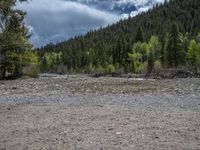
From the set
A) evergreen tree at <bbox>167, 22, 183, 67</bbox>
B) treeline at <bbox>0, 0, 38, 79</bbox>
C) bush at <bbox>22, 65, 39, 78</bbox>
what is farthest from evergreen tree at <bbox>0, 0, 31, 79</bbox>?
evergreen tree at <bbox>167, 22, 183, 67</bbox>

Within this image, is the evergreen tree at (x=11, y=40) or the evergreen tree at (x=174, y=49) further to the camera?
the evergreen tree at (x=174, y=49)

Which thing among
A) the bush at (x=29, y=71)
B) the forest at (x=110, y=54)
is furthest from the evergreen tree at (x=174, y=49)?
the bush at (x=29, y=71)

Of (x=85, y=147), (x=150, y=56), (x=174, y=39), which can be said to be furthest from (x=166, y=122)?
(x=150, y=56)

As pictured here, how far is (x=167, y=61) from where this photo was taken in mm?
113812

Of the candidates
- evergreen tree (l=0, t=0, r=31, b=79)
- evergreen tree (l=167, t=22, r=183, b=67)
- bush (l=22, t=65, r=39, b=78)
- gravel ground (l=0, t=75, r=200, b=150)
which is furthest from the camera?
evergreen tree (l=167, t=22, r=183, b=67)

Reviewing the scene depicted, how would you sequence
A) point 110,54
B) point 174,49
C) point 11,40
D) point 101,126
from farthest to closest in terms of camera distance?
point 110,54 → point 174,49 → point 11,40 → point 101,126

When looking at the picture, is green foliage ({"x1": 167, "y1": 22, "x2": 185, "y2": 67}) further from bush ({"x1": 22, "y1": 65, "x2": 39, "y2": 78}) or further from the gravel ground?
the gravel ground

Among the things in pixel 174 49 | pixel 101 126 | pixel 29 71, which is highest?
pixel 174 49

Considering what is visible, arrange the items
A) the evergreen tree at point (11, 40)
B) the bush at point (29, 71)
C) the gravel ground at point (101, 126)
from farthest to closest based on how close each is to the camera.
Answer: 1. the bush at point (29, 71)
2. the evergreen tree at point (11, 40)
3. the gravel ground at point (101, 126)

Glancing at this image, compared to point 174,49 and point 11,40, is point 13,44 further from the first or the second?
point 174,49

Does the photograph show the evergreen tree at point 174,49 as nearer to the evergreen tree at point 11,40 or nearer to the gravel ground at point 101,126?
the evergreen tree at point 11,40

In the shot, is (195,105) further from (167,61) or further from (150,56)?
(150,56)

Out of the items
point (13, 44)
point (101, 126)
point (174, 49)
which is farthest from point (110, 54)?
point (101, 126)

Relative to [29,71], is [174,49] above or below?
above
